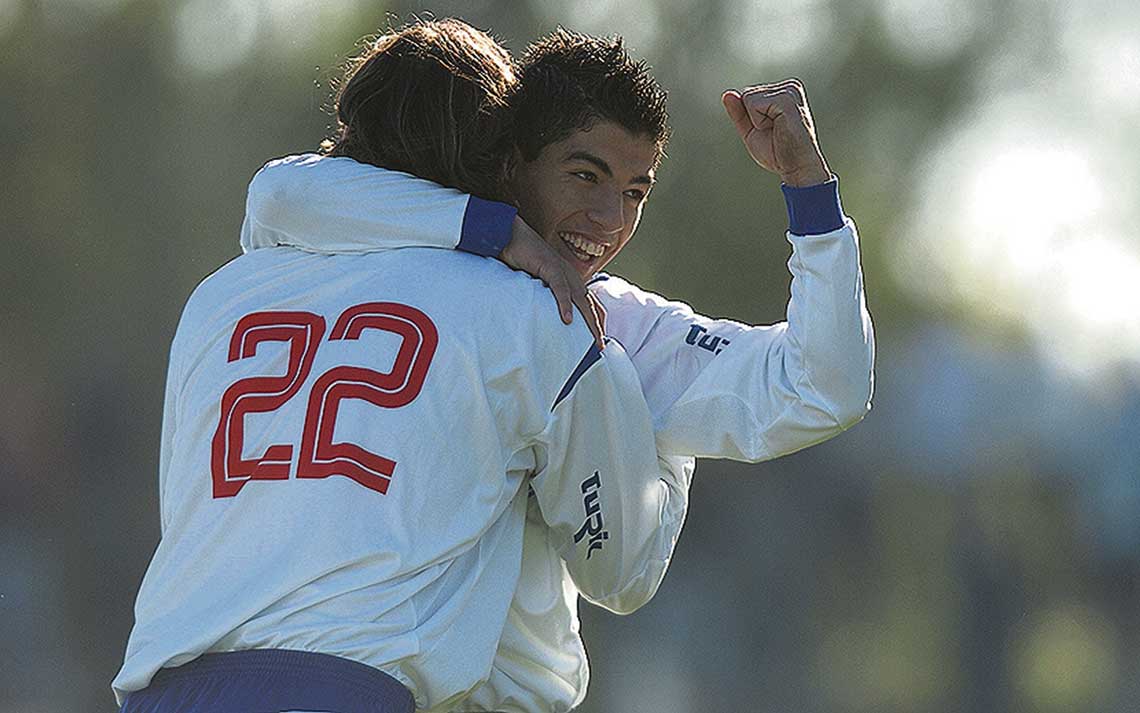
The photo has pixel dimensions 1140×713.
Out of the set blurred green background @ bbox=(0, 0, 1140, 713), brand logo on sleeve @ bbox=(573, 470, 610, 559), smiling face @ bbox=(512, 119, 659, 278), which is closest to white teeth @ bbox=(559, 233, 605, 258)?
smiling face @ bbox=(512, 119, 659, 278)

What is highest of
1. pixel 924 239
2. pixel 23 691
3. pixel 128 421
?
pixel 924 239

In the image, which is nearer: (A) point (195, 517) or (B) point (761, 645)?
(A) point (195, 517)

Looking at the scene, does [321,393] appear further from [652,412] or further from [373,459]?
[652,412]

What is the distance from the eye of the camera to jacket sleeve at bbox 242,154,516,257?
171 cm

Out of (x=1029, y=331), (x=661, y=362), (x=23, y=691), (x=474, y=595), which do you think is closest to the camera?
(x=474, y=595)

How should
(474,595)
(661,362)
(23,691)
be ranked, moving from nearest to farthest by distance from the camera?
1. (474,595)
2. (661,362)
3. (23,691)

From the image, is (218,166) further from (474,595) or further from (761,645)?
(474,595)

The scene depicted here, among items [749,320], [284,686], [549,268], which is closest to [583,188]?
[549,268]

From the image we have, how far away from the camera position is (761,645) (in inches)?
251

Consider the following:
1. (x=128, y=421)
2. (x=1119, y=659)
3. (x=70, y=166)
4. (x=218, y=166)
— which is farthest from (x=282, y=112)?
(x=1119, y=659)

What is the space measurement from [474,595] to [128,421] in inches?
209

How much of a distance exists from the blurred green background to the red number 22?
4720 millimetres

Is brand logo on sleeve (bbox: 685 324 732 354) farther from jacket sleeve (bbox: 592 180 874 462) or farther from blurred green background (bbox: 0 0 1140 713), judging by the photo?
blurred green background (bbox: 0 0 1140 713)

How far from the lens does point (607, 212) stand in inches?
77.7
